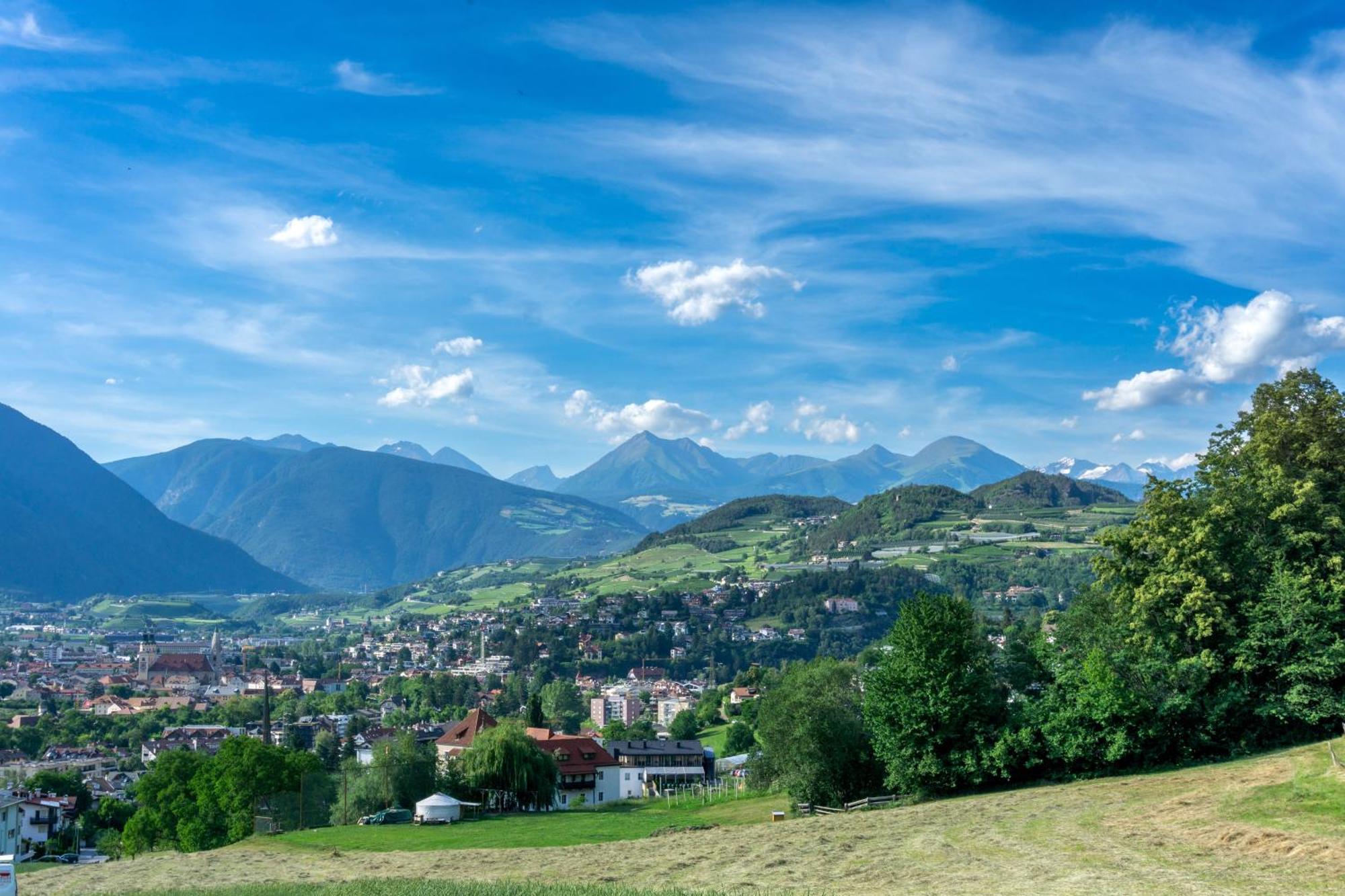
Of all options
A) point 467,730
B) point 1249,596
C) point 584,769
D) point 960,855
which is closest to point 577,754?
point 584,769

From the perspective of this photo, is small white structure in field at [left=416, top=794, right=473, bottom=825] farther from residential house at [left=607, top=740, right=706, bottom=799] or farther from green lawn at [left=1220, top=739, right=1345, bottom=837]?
green lawn at [left=1220, top=739, right=1345, bottom=837]

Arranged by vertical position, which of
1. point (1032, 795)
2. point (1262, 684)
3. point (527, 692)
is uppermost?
point (1262, 684)

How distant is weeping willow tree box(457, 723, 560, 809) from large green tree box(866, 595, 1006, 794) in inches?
895

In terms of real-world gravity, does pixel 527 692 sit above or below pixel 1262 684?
below

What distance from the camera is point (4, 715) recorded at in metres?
134

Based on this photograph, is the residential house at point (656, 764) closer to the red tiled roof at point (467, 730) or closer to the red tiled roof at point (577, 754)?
the red tiled roof at point (577, 754)

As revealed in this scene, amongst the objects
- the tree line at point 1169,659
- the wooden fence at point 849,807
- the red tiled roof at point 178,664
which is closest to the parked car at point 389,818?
the wooden fence at point 849,807

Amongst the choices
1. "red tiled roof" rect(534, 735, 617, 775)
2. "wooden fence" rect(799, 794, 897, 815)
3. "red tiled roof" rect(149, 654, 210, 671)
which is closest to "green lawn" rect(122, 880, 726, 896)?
"wooden fence" rect(799, 794, 897, 815)

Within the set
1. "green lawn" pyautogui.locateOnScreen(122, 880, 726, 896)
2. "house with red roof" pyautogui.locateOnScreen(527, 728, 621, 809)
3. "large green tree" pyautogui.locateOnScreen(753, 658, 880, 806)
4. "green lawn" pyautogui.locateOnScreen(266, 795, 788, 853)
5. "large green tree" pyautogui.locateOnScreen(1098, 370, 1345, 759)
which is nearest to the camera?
"green lawn" pyautogui.locateOnScreen(122, 880, 726, 896)

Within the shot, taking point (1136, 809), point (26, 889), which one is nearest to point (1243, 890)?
point (1136, 809)

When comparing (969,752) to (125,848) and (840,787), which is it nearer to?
(840,787)

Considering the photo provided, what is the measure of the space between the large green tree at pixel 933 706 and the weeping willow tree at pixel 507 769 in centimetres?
2273

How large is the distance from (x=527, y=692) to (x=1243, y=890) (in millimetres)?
137076

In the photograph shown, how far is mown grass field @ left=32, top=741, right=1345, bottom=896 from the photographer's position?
20.2 m
